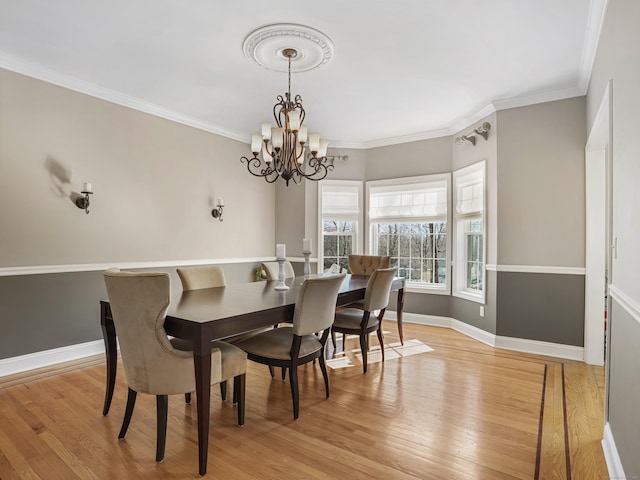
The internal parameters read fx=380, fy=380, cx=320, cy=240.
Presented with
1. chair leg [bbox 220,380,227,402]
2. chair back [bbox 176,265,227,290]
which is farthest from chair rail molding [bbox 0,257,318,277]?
chair leg [bbox 220,380,227,402]

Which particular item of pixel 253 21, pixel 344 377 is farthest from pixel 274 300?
pixel 253 21

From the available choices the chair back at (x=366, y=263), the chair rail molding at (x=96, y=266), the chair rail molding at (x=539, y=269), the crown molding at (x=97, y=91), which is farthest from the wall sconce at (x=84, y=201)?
the chair rail molding at (x=539, y=269)

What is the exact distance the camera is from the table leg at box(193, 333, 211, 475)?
1947 millimetres

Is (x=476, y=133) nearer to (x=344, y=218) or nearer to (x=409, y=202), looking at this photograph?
(x=409, y=202)

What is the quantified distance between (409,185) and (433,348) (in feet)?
7.72

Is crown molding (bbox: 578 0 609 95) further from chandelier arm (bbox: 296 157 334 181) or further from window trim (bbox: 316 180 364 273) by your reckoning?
window trim (bbox: 316 180 364 273)

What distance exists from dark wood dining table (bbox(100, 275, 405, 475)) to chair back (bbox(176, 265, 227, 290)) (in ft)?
0.54

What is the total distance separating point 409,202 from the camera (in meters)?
Answer: 5.50

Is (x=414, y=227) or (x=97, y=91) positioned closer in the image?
(x=97, y=91)

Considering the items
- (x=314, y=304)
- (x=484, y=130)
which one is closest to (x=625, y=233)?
(x=314, y=304)

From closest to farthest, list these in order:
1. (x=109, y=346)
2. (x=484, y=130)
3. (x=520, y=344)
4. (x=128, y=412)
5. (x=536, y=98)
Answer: (x=128, y=412) < (x=109, y=346) < (x=536, y=98) < (x=520, y=344) < (x=484, y=130)

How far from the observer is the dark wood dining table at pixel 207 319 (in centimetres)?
196

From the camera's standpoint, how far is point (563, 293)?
12.7ft

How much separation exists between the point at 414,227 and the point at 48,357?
179 inches
